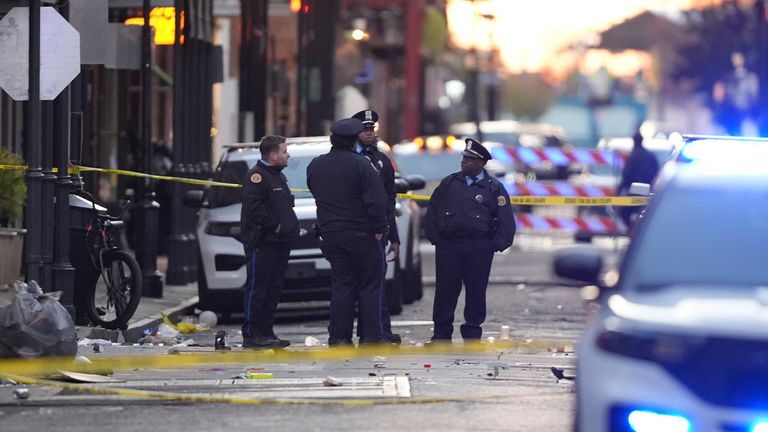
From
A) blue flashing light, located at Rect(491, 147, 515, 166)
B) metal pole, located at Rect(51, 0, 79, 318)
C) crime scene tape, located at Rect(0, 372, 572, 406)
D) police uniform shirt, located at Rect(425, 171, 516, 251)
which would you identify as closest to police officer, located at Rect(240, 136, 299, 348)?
police uniform shirt, located at Rect(425, 171, 516, 251)

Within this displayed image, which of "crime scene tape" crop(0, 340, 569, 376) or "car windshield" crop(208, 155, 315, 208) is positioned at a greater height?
"car windshield" crop(208, 155, 315, 208)

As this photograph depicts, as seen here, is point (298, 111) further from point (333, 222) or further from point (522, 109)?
point (522, 109)

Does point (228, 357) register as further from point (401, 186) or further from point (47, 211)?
point (401, 186)

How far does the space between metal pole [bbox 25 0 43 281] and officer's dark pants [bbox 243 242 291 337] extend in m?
1.72

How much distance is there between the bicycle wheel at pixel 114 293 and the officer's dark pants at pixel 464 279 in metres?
2.54

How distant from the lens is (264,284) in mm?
14961

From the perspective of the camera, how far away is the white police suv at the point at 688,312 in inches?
285

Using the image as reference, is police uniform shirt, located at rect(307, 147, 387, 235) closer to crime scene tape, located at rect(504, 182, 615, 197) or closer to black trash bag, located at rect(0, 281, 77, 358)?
black trash bag, located at rect(0, 281, 77, 358)

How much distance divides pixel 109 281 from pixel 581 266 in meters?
7.72

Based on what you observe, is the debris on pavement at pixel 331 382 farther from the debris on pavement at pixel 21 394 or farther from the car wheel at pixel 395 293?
the car wheel at pixel 395 293

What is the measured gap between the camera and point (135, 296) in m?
15.5

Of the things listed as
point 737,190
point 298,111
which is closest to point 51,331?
point 737,190

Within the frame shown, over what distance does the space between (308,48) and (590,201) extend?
17021 mm

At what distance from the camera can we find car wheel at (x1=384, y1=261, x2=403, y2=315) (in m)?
18.0
